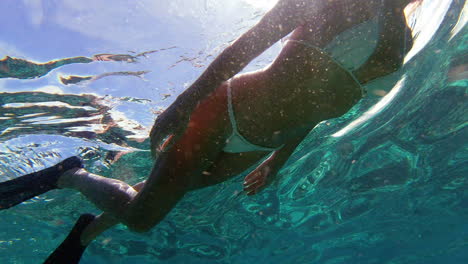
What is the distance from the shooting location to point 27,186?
4547 mm

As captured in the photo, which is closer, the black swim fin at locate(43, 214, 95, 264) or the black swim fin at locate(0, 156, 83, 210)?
the black swim fin at locate(43, 214, 95, 264)

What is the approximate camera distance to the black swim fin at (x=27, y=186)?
4434mm

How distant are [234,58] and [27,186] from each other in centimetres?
424

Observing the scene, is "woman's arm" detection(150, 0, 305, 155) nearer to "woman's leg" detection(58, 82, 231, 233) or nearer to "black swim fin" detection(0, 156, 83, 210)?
"woman's leg" detection(58, 82, 231, 233)

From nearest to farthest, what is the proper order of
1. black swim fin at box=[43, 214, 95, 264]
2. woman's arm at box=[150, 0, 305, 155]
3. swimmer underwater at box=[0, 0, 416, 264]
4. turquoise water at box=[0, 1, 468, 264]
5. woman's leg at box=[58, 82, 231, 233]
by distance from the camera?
woman's arm at box=[150, 0, 305, 155]
swimmer underwater at box=[0, 0, 416, 264]
woman's leg at box=[58, 82, 231, 233]
black swim fin at box=[43, 214, 95, 264]
turquoise water at box=[0, 1, 468, 264]

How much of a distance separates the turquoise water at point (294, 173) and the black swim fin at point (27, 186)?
204 cm

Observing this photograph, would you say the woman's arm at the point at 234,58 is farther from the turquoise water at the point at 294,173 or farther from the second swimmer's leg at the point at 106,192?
the turquoise water at the point at 294,173

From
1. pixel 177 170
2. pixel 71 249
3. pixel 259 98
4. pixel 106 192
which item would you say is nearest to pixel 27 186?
pixel 71 249

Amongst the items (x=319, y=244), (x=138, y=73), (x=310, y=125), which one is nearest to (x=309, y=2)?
(x=310, y=125)

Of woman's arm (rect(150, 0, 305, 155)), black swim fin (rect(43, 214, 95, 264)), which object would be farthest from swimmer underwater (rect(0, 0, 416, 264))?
black swim fin (rect(43, 214, 95, 264))

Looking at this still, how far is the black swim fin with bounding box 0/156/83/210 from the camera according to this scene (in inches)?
175

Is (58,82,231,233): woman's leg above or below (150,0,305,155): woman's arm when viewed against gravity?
below

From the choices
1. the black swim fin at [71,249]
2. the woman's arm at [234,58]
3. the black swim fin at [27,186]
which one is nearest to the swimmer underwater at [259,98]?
the woman's arm at [234,58]

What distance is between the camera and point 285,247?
21.7 metres
